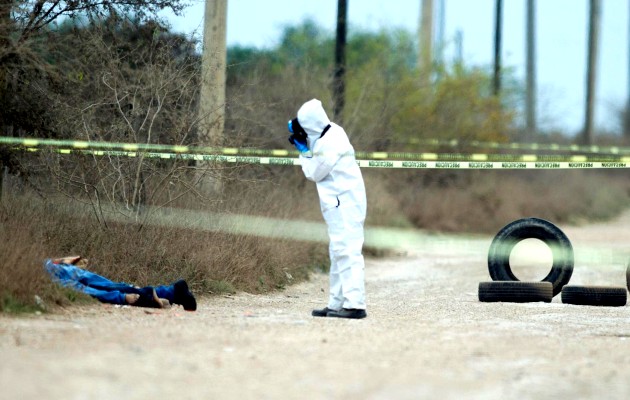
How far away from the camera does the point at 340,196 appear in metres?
12.0

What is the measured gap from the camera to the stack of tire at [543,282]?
14.7 meters

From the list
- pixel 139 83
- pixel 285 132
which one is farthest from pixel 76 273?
pixel 285 132

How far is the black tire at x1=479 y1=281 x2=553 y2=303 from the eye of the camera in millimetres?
14789

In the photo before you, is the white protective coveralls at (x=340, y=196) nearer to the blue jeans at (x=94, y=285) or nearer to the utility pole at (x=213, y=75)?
the blue jeans at (x=94, y=285)

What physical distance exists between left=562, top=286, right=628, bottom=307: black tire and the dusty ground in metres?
0.23

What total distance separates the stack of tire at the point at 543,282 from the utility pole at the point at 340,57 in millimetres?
10982

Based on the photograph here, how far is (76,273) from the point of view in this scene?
39.9ft

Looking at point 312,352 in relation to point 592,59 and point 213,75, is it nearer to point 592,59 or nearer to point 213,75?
point 213,75

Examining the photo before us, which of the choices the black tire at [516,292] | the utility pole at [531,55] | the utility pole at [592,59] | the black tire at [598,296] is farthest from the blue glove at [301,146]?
the utility pole at [531,55]

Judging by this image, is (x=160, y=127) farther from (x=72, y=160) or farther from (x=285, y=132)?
(x=285, y=132)

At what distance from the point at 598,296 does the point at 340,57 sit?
14.7 meters

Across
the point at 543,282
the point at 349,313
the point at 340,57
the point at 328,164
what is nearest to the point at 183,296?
the point at 349,313

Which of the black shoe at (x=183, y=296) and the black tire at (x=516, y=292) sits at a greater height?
the black shoe at (x=183, y=296)

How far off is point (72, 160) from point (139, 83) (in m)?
1.29
